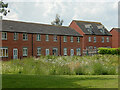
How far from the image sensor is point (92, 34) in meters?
50.0

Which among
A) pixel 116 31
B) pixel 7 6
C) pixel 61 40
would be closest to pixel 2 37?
pixel 61 40

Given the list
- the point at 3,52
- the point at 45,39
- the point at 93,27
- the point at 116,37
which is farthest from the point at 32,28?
the point at 116,37

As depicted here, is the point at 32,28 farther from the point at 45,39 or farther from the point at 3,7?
the point at 3,7

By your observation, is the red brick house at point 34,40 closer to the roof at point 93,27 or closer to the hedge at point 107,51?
the roof at point 93,27

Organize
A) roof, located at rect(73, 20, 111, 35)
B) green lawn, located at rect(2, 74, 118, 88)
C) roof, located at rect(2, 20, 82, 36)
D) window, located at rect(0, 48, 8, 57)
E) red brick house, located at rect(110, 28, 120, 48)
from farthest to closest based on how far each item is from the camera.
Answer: red brick house, located at rect(110, 28, 120, 48) < roof, located at rect(73, 20, 111, 35) < roof, located at rect(2, 20, 82, 36) < window, located at rect(0, 48, 8, 57) < green lawn, located at rect(2, 74, 118, 88)

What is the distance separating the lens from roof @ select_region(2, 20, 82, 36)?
37.0 meters

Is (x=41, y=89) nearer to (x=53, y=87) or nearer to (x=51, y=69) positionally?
(x=53, y=87)

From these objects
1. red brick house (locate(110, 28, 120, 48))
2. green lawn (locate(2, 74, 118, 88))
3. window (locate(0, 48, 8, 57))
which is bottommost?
green lawn (locate(2, 74, 118, 88))

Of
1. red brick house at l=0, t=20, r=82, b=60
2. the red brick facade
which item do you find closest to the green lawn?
red brick house at l=0, t=20, r=82, b=60

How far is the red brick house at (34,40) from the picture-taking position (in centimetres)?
3562

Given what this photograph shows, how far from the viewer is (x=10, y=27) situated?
36812 mm

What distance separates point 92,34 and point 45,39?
14.7m

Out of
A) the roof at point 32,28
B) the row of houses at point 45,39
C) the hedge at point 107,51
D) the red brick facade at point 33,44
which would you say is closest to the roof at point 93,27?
the row of houses at point 45,39

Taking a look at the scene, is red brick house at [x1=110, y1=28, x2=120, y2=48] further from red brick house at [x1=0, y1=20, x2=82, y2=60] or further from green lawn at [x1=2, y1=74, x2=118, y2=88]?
green lawn at [x1=2, y1=74, x2=118, y2=88]
